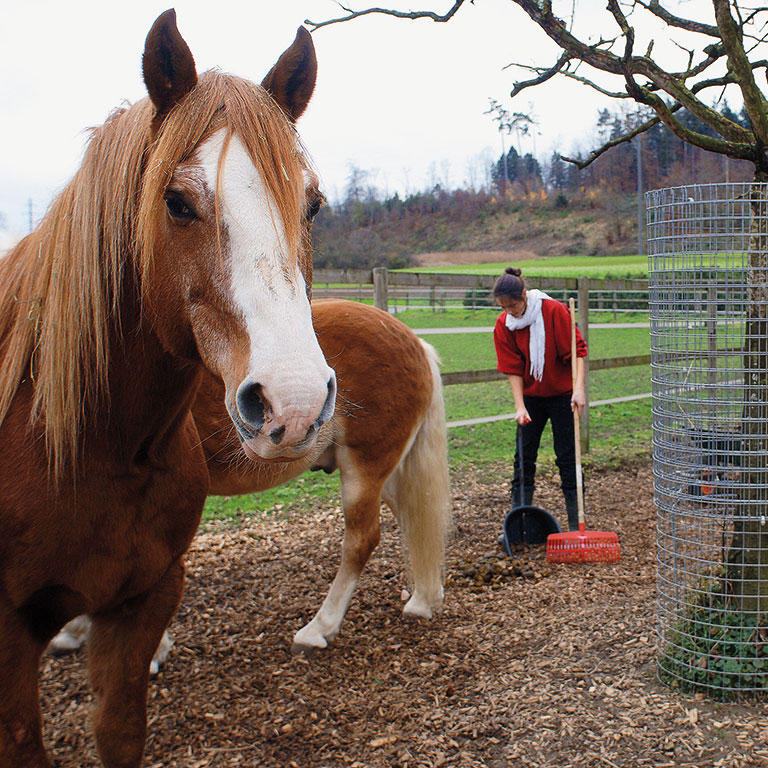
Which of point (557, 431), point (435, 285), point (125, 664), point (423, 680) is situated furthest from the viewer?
point (435, 285)

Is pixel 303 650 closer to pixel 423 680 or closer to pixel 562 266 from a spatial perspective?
pixel 423 680

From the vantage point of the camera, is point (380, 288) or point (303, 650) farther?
point (380, 288)

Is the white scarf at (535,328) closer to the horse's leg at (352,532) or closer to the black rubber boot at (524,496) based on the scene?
the black rubber boot at (524,496)

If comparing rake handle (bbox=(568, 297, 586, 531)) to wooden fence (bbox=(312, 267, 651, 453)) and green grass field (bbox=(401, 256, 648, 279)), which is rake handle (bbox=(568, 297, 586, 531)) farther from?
green grass field (bbox=(401, 256, 648, 279))

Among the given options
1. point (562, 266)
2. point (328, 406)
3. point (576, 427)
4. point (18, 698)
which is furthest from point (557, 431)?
point (562, 266)

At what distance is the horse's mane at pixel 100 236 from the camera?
1.57 meters

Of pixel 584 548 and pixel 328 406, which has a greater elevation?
pixel 328 406

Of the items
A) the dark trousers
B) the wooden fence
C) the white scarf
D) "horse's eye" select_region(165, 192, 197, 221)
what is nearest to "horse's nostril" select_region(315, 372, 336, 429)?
"horse's eye" select_region(165, 192, 197, 221)

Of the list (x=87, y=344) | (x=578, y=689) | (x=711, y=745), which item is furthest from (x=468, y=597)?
(x=87, y=344)

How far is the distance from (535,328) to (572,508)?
1.41 meters

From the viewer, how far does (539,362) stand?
4777mm

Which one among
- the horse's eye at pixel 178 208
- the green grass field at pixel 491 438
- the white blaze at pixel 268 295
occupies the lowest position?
the green grass field at pixel 491 438

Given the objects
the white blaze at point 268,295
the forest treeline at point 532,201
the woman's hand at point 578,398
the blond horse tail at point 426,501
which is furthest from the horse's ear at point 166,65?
the forest treeline at point 532,201

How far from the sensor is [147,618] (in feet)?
6.91
